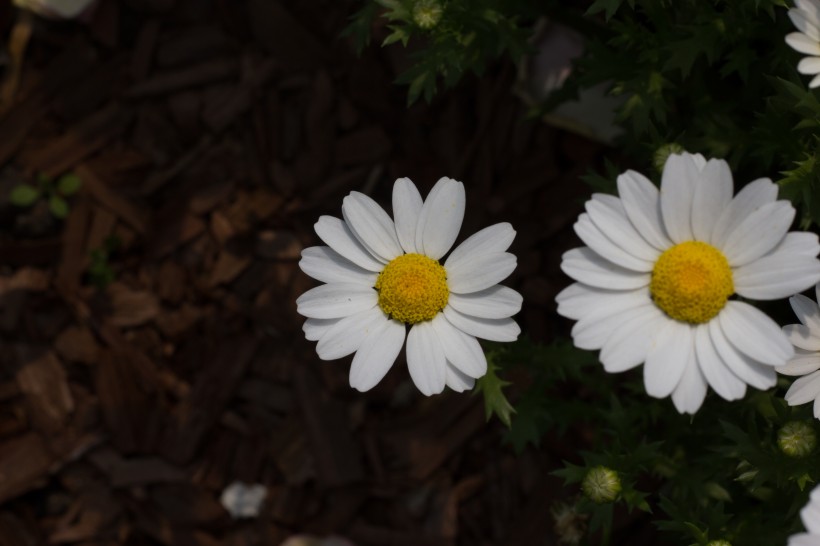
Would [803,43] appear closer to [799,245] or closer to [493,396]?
[799,245]

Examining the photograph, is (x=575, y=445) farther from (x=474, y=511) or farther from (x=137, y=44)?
(x=137, y=44)

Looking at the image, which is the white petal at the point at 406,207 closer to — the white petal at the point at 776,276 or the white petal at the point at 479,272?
the white petal at the point at 479,272

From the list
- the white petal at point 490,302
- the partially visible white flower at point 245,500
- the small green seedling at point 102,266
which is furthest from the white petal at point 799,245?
the small green seedling at point 102,266

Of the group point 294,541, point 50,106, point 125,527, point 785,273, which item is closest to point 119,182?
point 50,106

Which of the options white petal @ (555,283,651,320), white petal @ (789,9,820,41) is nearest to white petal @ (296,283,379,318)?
white petal @ (555,283,651,320)

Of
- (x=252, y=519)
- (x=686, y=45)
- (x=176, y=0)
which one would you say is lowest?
(x=252, y=519)

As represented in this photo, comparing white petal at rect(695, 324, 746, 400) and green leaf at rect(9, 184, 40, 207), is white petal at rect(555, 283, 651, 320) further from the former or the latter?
green leaf at rect(9, 184, 40, 207)

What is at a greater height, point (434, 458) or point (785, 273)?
point (785, 273)
